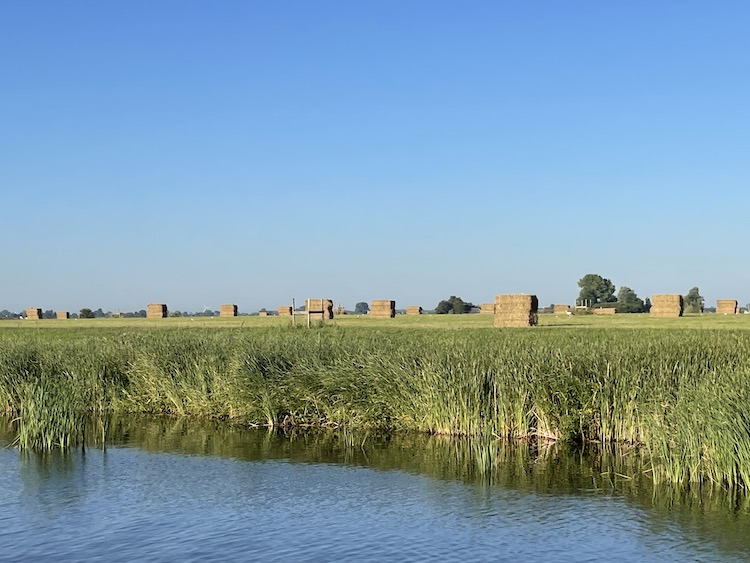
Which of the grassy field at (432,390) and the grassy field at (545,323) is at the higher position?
the grassy field at (545,323)

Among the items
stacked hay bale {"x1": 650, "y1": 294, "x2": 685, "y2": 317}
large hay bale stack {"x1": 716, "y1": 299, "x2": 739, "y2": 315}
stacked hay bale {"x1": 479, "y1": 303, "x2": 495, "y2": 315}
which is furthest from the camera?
stacked hay bale {"x1": 479, "y1": 303, "x2": 495, "y2": 315}

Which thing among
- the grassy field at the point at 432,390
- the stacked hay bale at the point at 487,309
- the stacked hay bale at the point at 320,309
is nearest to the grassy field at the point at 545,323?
the stacked hay bale at the point at 320,309

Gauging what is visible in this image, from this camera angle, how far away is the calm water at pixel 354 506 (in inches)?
485

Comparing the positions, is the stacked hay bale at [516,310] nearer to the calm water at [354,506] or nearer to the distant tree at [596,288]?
the calm water at [354,506]

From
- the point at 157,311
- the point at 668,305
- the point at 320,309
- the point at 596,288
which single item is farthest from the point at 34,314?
the point at 596,288

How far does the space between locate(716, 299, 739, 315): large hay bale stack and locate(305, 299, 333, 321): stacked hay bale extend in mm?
25434

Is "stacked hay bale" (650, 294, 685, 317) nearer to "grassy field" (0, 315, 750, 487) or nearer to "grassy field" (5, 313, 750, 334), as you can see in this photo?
"grassy field" (5, 313, 750, 334)

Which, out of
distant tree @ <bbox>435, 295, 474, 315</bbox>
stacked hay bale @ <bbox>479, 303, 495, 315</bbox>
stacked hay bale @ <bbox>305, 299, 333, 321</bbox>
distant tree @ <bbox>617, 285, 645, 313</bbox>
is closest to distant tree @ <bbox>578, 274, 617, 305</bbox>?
distant tree @ <bbox>617, 285, 645, 313</bbox>

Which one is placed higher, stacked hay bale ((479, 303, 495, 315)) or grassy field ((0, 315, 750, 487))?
stacked hay bale ((479, 303, 495, 315))

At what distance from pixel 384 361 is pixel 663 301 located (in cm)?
3325

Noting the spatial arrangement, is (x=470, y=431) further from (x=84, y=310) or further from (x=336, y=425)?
(x=84, y=310)

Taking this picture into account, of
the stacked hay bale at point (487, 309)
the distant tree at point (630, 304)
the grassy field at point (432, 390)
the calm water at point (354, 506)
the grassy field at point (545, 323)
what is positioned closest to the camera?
the calm water at point (354, 506)

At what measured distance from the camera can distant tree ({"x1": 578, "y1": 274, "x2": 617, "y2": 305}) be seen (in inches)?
5017

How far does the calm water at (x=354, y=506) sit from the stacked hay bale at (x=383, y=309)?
3744 centimetres
